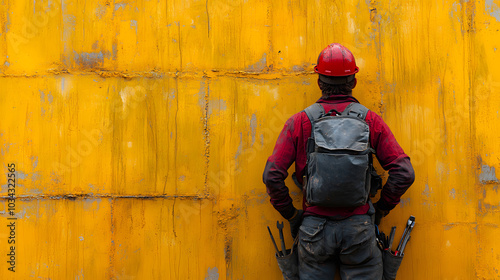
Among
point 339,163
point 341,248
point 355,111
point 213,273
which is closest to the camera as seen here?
point 339,163

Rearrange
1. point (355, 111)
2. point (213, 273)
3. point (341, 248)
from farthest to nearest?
point (213, 273), point (355, 111), point (341, 248)

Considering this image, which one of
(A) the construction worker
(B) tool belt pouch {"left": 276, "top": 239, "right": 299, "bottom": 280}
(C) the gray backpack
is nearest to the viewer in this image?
(C) the gray backpack

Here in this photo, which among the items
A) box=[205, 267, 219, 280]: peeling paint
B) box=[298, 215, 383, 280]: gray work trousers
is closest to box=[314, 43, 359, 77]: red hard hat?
box=[298, 215, 383, 280]: gray work trousers

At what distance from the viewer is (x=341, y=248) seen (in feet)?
9.97

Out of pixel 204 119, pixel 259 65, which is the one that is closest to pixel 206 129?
pixel 204 119

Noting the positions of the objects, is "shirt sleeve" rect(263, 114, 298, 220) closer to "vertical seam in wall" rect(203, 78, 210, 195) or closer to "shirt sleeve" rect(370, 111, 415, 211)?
"shirt sleeve" rect(370, 111, 415, 211)

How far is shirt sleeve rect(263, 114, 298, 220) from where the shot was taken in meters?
3.16

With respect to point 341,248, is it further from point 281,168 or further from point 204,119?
point 204,119

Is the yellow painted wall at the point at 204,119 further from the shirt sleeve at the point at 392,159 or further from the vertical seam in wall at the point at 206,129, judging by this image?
the shirt sleeve at the point at 392,159

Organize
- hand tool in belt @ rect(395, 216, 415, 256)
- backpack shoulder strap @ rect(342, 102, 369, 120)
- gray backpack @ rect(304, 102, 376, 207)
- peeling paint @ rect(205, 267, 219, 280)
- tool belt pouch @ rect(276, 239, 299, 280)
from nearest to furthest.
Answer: gray backpack @ rect(304, 102, 376, 207) < backpack shoulder strap @ rect(342, 102, 369, 120) < tool belt pouch @ rect(276, 239, 299, 280) < hand tool in belt @ rect(395, 216, 415, 256) < peeling paint @ rect(205, 267, 219, 280)

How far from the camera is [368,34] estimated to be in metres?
3.78

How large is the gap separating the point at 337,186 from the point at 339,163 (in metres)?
0.15

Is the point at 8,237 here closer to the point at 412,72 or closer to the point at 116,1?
the point at 116,1

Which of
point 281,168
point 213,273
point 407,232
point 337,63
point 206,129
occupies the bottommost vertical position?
point 213,273
